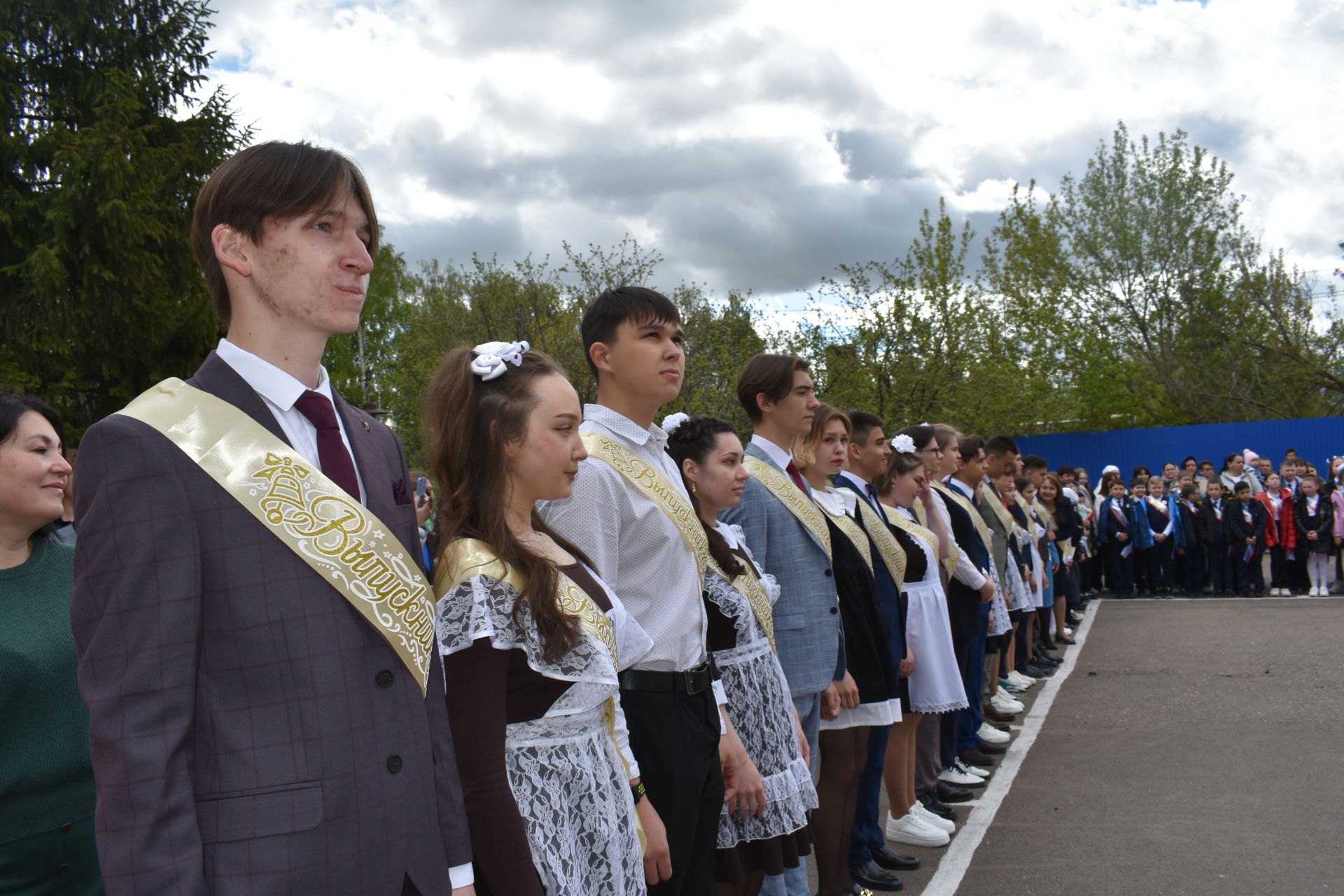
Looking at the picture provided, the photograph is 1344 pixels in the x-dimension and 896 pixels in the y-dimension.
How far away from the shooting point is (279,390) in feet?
5.77

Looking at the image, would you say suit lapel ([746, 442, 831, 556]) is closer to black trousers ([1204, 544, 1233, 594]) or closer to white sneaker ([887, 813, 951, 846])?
A: white sneaker ([887, 813, 951, 846])

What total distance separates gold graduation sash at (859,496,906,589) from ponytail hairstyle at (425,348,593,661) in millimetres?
2807

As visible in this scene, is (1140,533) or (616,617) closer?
(616,617)

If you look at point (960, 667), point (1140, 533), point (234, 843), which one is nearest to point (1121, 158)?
point (1140, 533)

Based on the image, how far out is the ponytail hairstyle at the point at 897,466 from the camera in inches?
233

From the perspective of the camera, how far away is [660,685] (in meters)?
2.94

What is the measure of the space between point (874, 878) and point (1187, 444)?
75.3 feet

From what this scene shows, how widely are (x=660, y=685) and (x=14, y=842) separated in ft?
5.14

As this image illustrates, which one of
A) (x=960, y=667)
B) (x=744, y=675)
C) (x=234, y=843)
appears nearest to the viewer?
(x=234, y=843)

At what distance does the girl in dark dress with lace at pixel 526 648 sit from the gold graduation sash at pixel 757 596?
106 cm

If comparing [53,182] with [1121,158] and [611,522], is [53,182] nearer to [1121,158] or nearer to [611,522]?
[611,522]

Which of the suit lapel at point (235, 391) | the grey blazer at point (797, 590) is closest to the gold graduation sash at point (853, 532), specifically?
the grey blazer at point (797, 590)

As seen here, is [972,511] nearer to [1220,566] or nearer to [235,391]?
[235,391]

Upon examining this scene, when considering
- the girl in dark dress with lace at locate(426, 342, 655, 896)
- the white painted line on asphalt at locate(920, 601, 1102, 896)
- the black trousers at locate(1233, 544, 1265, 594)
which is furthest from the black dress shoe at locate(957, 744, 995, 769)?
the black trousers at locate(1233, 544, 1265, 594)
